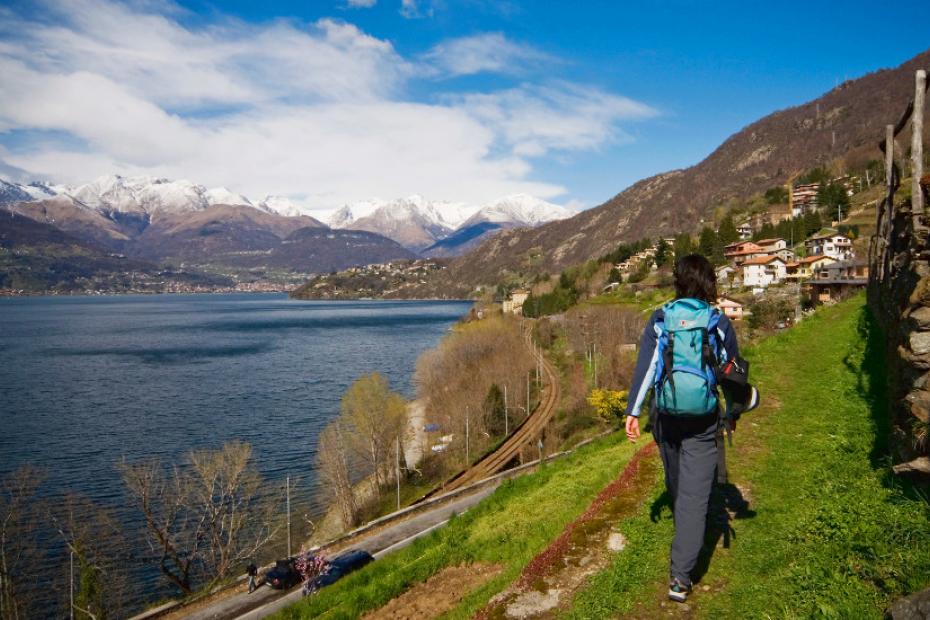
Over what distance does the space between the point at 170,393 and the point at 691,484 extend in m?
66.9

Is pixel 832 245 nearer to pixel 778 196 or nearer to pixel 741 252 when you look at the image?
pixel 741 252

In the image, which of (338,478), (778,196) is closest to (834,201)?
(778,196)

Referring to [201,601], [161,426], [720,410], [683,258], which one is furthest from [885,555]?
[161,426]

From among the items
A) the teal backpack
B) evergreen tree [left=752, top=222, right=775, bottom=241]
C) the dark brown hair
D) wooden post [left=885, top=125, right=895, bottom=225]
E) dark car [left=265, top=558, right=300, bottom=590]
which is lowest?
dark car [left=265, top=558, right=300, bottom=590]

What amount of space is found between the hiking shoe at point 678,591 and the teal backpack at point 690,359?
1.40 metres

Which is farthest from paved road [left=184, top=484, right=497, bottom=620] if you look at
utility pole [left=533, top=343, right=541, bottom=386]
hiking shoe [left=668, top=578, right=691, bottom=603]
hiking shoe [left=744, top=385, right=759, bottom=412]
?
utility pole [left=533, top=343, right=541, bottom=386]

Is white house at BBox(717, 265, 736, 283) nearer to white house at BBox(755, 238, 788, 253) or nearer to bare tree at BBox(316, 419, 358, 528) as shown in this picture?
white house at BBox(755, 238, 788, 253)

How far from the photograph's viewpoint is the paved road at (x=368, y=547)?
18.4 m

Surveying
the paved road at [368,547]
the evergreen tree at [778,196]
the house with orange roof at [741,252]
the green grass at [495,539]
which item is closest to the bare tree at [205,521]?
the paved road at [368,547]

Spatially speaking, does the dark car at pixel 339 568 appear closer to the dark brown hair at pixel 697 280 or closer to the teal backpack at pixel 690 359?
the teal backpack at pixel 690 359

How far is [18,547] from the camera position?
25078 mm

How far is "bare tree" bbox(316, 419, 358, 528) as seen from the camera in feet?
105

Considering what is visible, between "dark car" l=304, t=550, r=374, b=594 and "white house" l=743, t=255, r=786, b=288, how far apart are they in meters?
58.1

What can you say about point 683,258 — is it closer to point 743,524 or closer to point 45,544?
point 743,524
